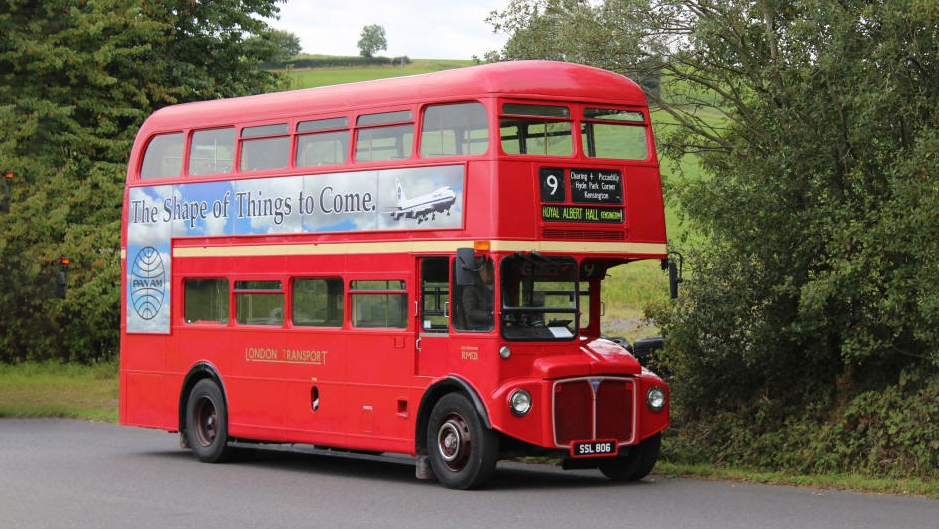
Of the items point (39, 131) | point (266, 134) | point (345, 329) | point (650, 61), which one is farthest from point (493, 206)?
point (39, 131)

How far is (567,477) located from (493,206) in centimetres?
352

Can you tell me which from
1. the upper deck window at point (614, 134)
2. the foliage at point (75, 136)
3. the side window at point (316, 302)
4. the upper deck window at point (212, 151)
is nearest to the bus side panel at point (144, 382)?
the upper deck window at point (212, 151)

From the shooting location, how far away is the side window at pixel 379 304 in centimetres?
1658

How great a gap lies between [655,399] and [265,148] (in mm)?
5782

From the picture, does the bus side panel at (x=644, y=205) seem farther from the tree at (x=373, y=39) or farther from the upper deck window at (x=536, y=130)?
the tree at (x=373, y=39)

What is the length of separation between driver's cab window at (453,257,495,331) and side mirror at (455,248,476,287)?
0.16m

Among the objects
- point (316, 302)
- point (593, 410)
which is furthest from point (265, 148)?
point (593, 410)

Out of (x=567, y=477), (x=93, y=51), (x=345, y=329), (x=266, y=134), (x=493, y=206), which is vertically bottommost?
(x=567, y=477)

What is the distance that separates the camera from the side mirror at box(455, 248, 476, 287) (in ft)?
49.4

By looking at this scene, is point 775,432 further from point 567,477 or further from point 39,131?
point 39,131

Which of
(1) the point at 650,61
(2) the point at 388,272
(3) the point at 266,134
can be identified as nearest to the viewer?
(2) the point at 388,272

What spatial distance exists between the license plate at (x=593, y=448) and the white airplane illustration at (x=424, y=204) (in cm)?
267

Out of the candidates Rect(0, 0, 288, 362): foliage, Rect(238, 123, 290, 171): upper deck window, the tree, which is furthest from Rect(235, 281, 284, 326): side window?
the tree

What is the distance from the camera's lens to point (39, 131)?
36.2m
